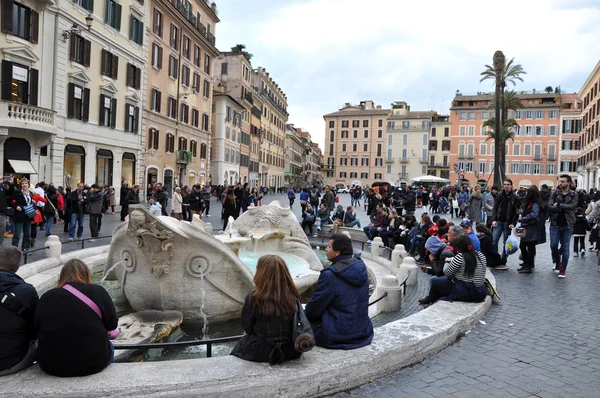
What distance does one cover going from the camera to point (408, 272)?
8039mm

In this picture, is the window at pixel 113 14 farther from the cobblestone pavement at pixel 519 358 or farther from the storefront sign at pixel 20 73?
the cobblestone pavement at pixel 519 358

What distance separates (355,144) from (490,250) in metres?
84.1

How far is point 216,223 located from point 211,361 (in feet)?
50.8

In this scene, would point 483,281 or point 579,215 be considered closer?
point 483,281

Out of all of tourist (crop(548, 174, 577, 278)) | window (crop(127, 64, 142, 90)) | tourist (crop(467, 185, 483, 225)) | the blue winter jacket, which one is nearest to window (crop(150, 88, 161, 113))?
window (crop(127, 64, 142, 90))

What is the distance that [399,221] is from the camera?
12.2m

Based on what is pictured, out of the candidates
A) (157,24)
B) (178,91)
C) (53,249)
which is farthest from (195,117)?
(53,249)

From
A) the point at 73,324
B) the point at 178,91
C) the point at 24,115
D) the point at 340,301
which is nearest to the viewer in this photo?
the point at 73,324

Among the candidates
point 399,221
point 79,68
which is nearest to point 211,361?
point 399,221

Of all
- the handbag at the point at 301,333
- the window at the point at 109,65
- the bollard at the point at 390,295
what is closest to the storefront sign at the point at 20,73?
the window at the point at 109,65

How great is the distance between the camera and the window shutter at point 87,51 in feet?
78.0

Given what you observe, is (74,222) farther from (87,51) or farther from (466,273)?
(87,51)

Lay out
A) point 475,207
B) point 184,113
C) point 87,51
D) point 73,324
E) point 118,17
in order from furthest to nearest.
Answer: point 184,113 → point 118,17 → point 87,51 → point 475,207 → point 73,324

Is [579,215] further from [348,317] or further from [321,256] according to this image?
[348,317]
